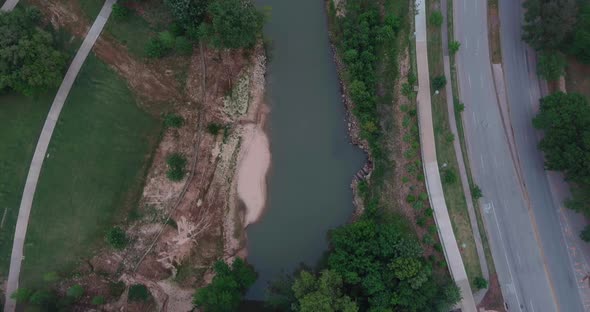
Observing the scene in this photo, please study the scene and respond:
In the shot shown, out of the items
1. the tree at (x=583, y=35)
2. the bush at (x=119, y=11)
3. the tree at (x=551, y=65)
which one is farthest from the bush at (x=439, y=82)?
the bush at (x=119, y=11)

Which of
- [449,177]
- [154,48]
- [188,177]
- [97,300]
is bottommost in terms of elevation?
[97,300]

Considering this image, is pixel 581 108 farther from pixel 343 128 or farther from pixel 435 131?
pixel 343 128

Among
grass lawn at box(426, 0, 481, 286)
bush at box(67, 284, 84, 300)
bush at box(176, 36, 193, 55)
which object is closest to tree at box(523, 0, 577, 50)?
grass lawn at box(426, 0, 481, 286)

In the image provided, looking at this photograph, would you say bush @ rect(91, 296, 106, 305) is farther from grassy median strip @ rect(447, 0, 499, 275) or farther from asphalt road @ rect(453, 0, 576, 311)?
asphalt road @ rect(453, 0, 576, 311)

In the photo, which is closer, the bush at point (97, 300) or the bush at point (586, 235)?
the bush at point (586, 235)

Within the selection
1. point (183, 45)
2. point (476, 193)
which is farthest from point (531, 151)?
point (183, 45)

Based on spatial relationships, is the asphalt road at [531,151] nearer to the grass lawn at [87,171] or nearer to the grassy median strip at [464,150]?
the grassy median strip at [464,150]

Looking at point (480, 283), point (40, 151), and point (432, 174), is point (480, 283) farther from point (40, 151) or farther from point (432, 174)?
point (40, 151)
